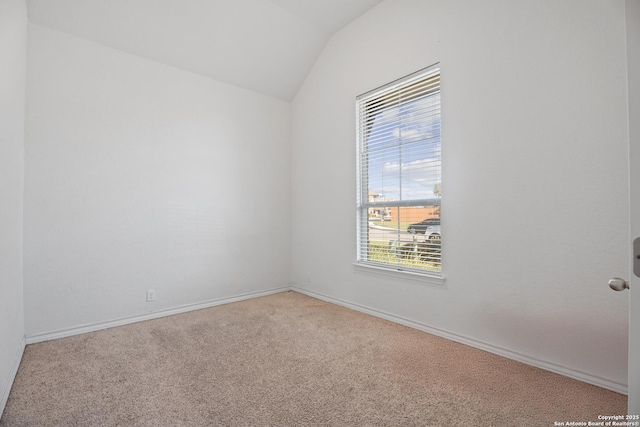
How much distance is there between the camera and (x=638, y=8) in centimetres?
85

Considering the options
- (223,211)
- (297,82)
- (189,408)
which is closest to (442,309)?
(189,408)

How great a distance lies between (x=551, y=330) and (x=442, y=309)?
0.74 m

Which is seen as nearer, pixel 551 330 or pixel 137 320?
pixel 551 330

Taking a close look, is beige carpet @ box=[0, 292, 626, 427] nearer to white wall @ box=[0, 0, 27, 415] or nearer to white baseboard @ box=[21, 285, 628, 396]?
white baseboard @ box=[21, 285, 628, 396]

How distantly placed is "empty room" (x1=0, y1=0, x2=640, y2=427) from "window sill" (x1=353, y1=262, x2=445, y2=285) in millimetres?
22

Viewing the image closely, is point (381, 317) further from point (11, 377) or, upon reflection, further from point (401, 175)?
point (11, 377)

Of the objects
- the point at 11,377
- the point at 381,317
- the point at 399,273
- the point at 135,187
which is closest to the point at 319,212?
the point at 399,273

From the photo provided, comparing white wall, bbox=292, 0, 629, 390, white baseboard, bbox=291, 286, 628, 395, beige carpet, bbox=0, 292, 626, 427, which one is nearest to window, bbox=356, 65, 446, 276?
white wall, bbox=292, 0, 629, 390

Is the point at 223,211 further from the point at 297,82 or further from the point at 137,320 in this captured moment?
the point at 297,82

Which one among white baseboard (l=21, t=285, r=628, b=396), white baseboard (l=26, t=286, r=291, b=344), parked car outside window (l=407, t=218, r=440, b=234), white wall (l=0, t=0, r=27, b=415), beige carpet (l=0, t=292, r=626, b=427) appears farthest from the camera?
parked car outside window (l=407, t=218, r=440, b=234)

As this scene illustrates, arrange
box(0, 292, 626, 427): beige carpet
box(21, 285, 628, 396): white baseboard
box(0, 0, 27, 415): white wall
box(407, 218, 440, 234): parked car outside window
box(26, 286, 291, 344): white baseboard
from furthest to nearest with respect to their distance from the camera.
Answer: box(407, 218, 440, 234): parked car outside window < box(26, 286, 291, 344): white baseboard < box(21, 285, 628, 396): white baseboard < box(0, 0, 27, 415): white wall < box(0, 292, 626, 427): beige carpet

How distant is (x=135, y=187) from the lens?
3002mm

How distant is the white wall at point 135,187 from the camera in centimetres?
257

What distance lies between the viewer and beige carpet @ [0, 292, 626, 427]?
1581mm
